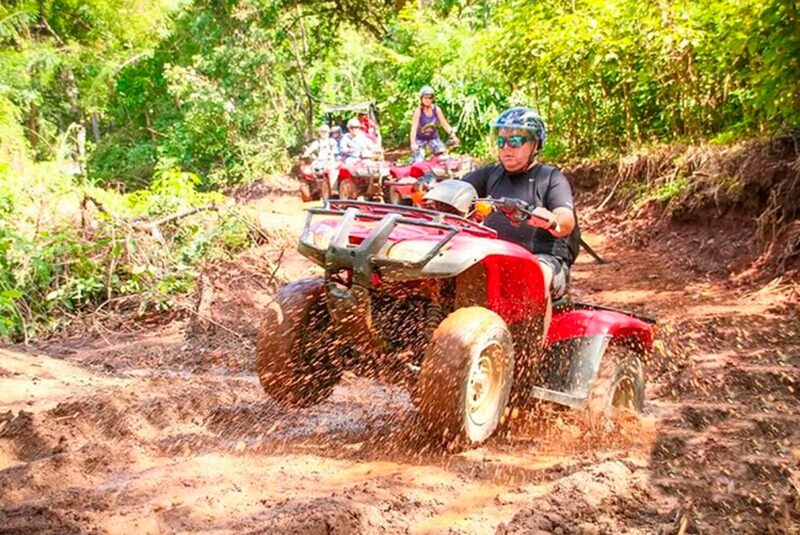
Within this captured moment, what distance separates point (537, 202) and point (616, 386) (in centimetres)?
113

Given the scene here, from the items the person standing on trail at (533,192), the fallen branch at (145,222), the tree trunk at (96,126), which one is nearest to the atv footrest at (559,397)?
the person standing on trail at (533,192)

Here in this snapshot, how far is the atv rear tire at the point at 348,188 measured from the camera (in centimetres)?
1573

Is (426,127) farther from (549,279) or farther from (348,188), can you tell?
(549,279)

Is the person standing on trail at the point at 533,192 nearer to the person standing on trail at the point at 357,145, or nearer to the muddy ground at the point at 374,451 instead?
the muddy ground at the point at 374,451

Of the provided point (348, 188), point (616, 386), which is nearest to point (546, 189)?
point (616, 386)

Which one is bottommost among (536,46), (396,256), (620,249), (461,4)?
(620,249)

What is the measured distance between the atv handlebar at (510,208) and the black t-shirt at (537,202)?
36 centimetres

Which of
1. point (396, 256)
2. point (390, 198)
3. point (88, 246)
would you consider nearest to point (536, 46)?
point (390, 198)

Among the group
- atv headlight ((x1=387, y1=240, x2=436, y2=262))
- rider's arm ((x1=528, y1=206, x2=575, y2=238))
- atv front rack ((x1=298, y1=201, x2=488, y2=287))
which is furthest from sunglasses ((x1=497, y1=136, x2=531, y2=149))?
atv headlight ((x1=387, y1=240, x2=436, y2=262))

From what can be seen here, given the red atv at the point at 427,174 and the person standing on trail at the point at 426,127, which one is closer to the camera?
the red atv at the point at 427,174

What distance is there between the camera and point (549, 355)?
4766 millimetres

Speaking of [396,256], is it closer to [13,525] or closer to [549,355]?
[549,355]

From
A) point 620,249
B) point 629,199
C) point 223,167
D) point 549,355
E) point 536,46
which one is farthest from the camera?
point 223,167

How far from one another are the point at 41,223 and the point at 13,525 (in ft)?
21.9
